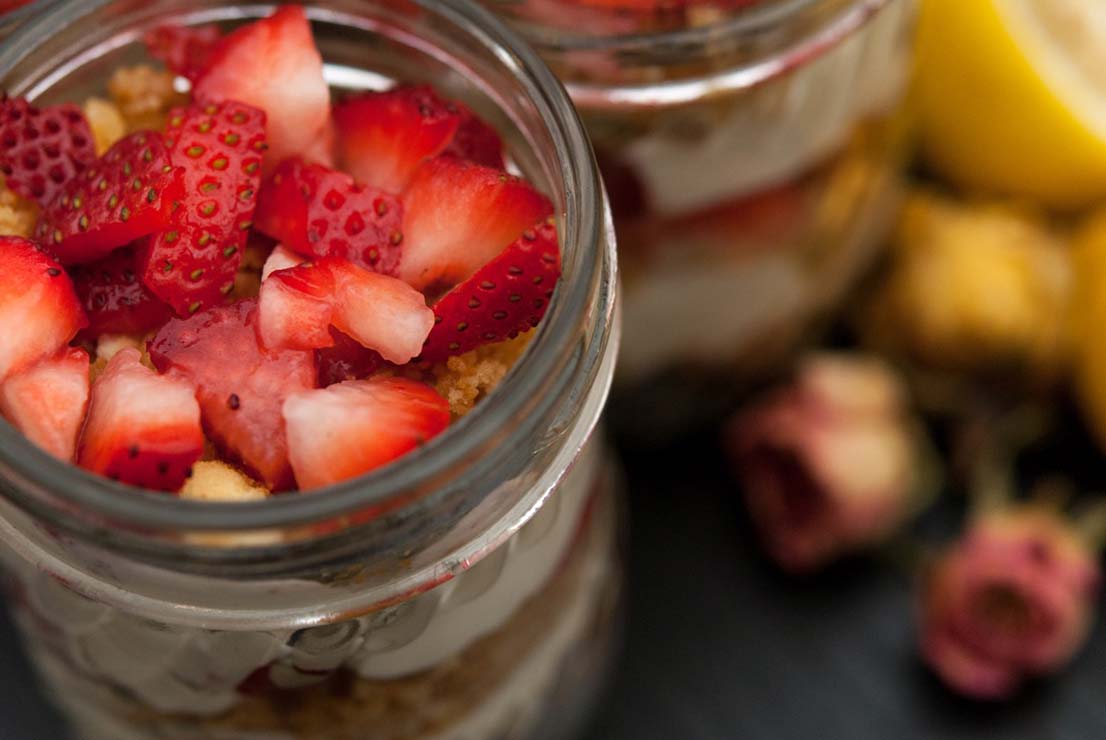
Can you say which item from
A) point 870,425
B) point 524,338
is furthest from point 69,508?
point 870,425

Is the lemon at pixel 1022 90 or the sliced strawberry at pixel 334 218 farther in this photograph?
the lemon at pixel 1022 90

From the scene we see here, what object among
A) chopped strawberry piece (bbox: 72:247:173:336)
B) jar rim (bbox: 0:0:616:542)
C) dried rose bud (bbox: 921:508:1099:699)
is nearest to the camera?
jar rim (bbox: 0:0:616:542)

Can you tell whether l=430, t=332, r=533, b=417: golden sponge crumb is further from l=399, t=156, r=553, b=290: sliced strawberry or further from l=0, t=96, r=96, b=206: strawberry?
l=0, t=96, r=96, b=206: strawberry

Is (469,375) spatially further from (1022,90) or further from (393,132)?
(1022,90)

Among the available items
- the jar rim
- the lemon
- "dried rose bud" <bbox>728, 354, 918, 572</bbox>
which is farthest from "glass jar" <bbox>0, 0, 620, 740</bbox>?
the lemon

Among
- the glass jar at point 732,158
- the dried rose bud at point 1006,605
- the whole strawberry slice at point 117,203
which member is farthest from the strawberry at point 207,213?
the dried rose bud at point 1006,605

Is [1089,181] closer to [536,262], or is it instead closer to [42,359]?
[536,262]

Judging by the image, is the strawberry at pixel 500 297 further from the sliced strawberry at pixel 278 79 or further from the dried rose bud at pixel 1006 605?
the dried rose bud at pixel 1006 605
